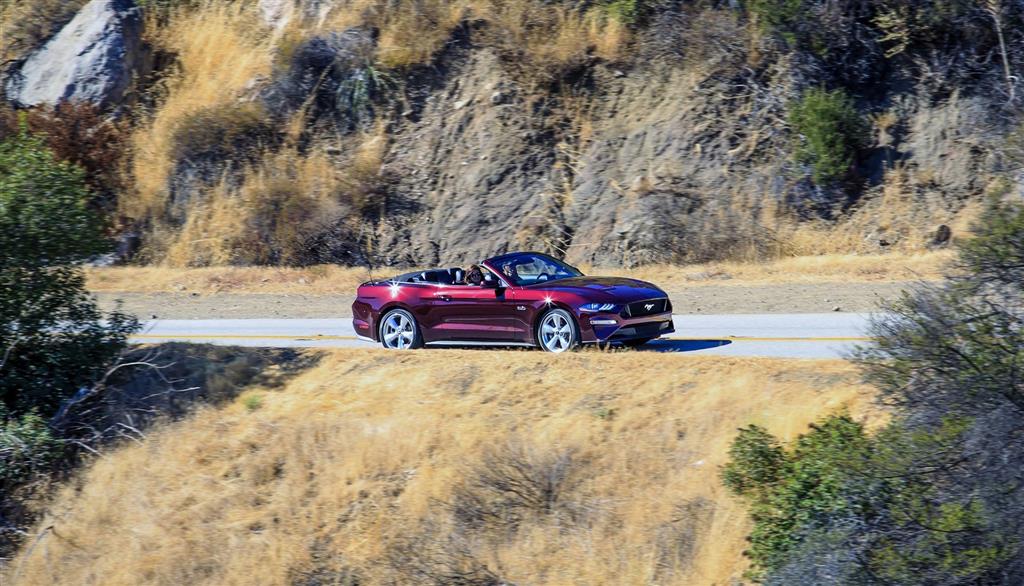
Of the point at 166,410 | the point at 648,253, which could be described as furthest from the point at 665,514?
the point at 648,253

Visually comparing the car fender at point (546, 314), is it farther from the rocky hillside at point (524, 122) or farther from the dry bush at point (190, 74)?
the dry bush at point (190, 74)

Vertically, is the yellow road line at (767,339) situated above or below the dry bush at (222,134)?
below

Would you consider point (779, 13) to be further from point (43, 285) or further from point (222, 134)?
point (43, 285)

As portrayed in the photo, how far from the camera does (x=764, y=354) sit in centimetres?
1397

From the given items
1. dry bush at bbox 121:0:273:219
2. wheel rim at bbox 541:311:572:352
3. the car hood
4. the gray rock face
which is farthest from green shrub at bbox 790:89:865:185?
the gray rock face

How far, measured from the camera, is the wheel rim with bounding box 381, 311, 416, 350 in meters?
15.9

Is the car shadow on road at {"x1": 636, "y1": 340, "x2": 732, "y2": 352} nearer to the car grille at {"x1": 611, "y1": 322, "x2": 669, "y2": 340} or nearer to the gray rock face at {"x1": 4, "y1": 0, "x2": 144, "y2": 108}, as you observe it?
the car grille at {"x1": 611, "y1": 322, "x2": 669, "y2": 340}

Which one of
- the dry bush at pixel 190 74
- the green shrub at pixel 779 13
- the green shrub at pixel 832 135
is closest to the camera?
the green shrub at pixel 832 135

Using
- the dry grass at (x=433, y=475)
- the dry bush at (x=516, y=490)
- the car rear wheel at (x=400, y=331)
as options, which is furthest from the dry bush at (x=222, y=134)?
the dry bush at (x=516, y=490)

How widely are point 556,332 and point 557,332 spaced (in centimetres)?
2

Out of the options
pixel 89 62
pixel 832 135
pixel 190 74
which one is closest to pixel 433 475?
pixel 832 135

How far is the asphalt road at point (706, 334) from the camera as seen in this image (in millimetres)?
14266

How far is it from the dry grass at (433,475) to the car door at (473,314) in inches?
11.8

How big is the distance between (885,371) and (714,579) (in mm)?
2703
